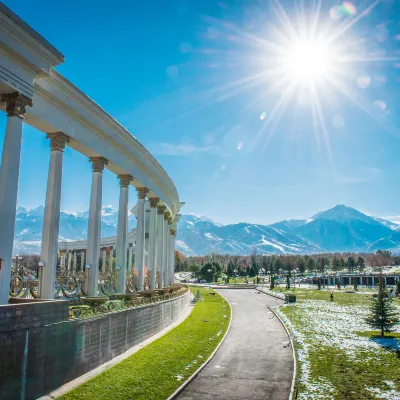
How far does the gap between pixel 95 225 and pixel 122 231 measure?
11.8 feet

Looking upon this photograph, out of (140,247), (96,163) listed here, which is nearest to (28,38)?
(96,163)

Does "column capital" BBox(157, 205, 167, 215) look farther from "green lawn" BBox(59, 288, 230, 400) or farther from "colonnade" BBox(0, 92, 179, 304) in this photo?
"green lawn" BBox(59, 288, 230, 400)

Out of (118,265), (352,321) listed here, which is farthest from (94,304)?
(352,321)

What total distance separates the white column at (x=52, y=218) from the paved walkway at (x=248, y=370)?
21.3 feet

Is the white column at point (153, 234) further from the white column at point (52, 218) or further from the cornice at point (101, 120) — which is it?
the white column at point (52, 218)

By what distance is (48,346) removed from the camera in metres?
11.4

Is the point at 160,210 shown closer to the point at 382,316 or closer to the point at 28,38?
the point at 382,316

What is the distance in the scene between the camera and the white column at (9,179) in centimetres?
1156

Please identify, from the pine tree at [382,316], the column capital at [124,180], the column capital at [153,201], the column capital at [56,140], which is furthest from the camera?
the column capital at [153,201]

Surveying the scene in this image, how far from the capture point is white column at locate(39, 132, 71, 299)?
1422 centimetres

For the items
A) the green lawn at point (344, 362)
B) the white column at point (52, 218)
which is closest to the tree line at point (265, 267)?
the green lawn at point (344, 362)

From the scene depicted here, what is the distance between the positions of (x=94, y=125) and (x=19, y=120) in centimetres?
549

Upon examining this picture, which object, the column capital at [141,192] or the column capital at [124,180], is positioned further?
the column capital at [141,192]

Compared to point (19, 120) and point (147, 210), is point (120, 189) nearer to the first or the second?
point (19, 120)
